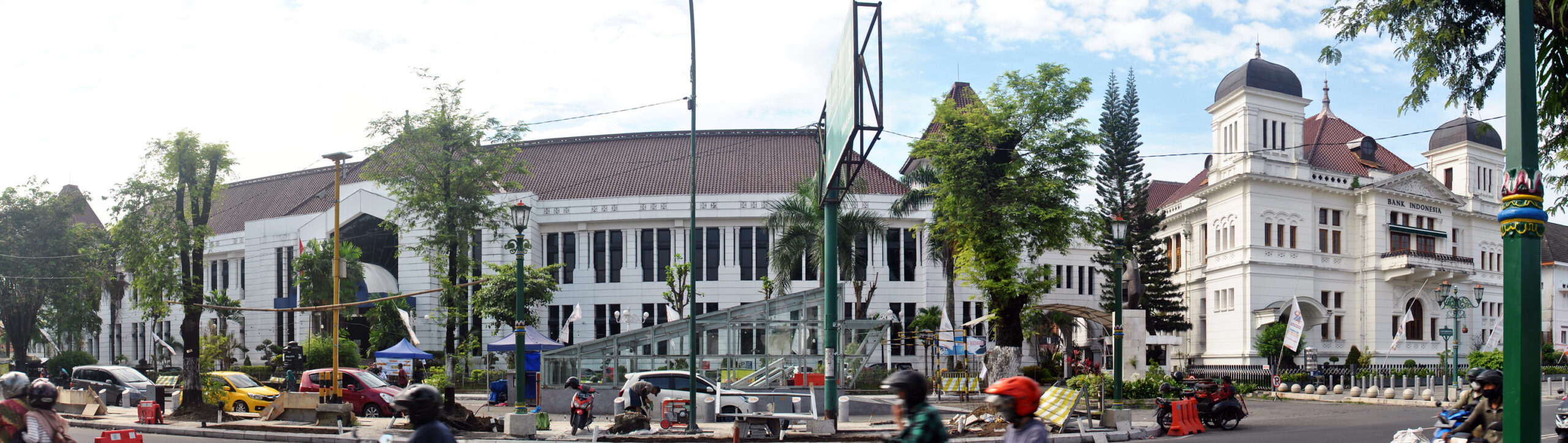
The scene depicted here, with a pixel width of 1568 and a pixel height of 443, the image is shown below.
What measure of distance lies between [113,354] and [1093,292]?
6439 cm

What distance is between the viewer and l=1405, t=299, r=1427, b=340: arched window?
57.7 m

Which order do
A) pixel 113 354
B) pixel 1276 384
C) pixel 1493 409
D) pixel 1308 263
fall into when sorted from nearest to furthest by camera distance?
pixel 1493 409 < pixel 1276 384 < pixel 1308 263 < pixel 113 354

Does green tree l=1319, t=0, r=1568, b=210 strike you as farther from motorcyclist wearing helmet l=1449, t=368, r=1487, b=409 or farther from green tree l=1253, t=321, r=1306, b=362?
green tree l=1253, t=321, r=1306, b=362

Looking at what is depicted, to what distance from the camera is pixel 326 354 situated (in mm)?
47812

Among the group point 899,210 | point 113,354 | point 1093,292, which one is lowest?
point 113,354

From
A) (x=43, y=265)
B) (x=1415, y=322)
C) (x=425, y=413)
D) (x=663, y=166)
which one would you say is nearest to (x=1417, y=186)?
(x=1415, y=322)

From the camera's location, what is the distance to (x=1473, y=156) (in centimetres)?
5997

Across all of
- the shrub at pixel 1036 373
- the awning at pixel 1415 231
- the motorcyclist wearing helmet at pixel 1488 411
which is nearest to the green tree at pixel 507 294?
the shrub at pixel 1036 373

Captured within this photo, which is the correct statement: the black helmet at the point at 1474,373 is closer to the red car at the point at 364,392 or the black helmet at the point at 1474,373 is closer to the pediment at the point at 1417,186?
the red car at the point at 364,392

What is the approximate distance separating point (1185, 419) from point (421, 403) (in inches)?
699

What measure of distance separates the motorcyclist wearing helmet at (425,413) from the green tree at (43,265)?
172 ft

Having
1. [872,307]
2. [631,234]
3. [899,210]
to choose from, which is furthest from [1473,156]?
[631,234]

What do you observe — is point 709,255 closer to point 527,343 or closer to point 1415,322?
point 527,343

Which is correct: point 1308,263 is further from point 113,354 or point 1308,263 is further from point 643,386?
point 113,354
